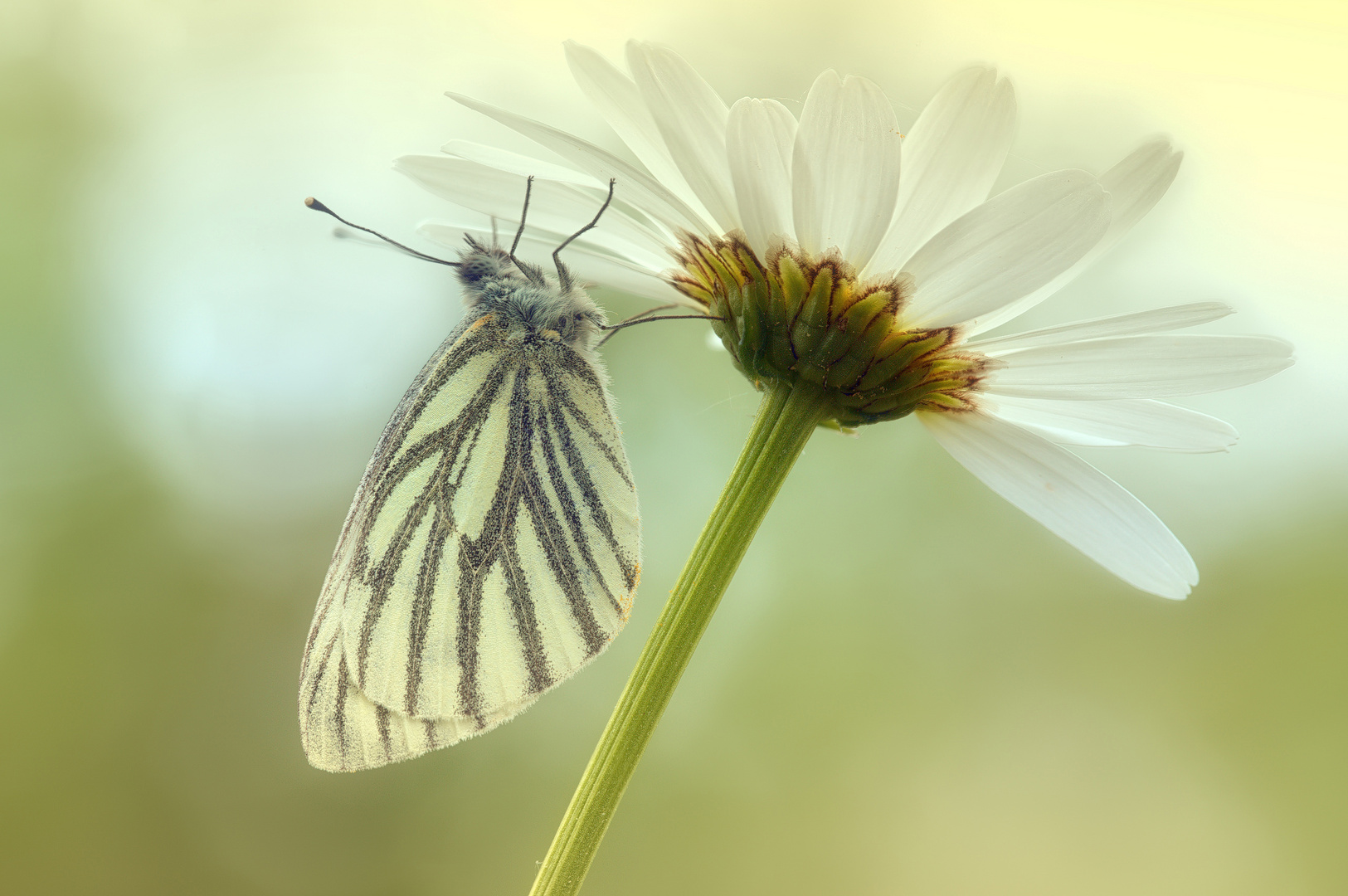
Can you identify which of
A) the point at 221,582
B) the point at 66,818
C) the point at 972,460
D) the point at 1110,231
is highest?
the point at 1110,231

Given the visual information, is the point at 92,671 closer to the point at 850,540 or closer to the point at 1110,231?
the point at 850,540

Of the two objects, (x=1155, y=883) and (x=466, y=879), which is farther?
(x=466, y=879)

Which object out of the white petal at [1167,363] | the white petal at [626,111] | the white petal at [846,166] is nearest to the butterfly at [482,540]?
the white petal at [626,111]

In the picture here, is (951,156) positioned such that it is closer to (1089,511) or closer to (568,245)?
(1089,511)

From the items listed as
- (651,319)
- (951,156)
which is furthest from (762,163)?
(651,319)

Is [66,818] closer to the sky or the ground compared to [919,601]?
closer to the ground

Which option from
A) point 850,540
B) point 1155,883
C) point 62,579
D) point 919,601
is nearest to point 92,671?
point 62,579
